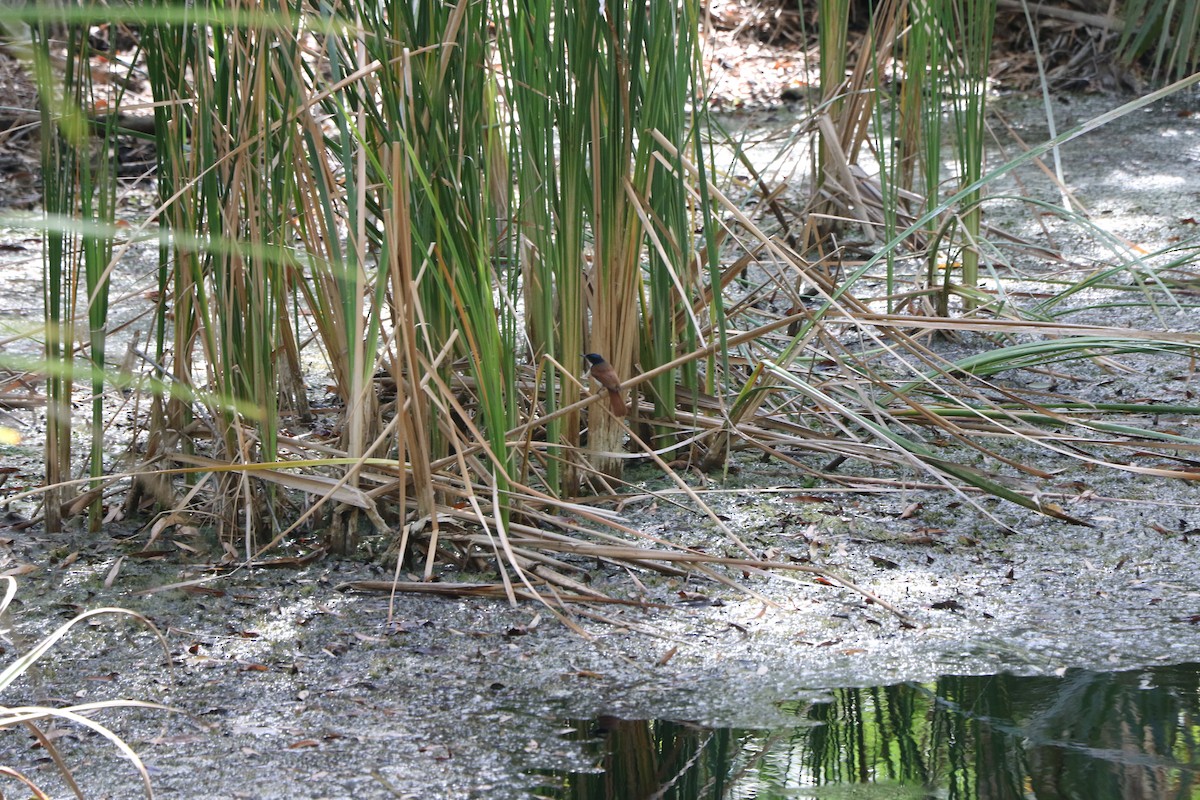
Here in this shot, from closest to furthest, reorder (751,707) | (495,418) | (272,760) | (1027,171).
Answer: (272,760)
(751,707)
(495,418)
(1027,171)

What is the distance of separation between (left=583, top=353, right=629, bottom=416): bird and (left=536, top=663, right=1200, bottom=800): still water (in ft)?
1.72

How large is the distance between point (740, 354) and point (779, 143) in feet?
8.62

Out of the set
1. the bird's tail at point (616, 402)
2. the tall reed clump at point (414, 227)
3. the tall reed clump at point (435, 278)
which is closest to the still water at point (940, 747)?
the tall reed clump at point (435, 278)

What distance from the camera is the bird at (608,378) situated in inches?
63.5

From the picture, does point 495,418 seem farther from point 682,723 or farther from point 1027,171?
point 1027,171

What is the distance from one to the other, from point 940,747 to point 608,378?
656 millimetres

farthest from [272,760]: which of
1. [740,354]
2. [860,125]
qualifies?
[860,125]

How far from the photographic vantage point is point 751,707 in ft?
4.07

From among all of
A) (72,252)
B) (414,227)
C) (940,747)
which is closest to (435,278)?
(414,227)

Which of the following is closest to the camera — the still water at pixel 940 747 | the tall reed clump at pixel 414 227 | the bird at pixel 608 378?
the still water at pixel 940 747

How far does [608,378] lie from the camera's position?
5.30 ft

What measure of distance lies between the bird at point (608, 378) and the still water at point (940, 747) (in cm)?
52

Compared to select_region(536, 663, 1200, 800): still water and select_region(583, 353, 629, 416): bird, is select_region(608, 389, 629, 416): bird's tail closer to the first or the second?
select_region(583, 353, 629, 416): bird

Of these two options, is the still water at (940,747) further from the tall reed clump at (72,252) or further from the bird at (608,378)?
the tall reed clump at (72,252)
